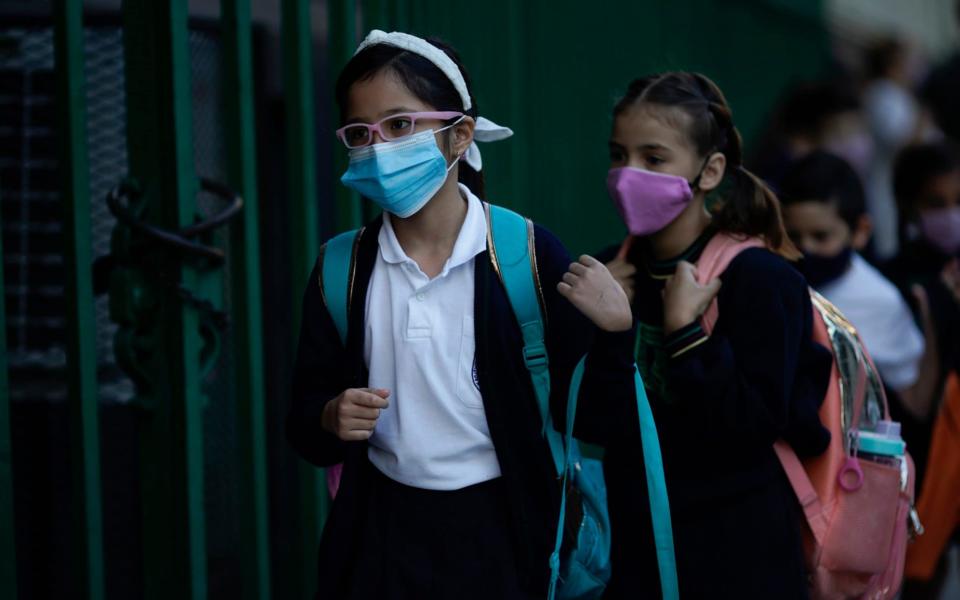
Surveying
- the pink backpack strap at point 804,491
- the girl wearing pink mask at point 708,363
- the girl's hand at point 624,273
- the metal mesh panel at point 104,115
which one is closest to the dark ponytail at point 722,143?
the girl wearing pink mask at point 708,363

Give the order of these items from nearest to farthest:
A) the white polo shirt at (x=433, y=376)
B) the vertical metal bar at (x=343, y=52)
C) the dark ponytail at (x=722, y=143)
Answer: the white polo shirt at (x=433, y=376)
the dark ponytail at (x=722, y=143)
the vertical metal bar at (x=343, y=52)

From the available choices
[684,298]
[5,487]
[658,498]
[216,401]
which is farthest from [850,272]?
[5,487]

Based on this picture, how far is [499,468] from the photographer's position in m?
2.43

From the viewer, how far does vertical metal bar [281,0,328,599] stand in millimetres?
3725

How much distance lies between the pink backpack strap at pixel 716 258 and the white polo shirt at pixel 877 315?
3.78 ft

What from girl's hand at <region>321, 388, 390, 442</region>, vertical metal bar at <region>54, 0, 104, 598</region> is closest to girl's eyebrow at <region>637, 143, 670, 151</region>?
girl's hand at <region>321, 388, 390, 442</region>

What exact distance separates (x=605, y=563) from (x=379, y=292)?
745mm

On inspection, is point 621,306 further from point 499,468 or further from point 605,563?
point 605,563

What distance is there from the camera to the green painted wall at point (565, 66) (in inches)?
182

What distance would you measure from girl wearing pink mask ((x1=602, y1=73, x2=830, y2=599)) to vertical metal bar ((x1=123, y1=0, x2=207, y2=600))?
1091 millimetres

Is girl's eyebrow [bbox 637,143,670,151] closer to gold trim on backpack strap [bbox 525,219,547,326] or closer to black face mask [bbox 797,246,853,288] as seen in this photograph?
gold trim on backpack strap [bbox 525,219,547,326]

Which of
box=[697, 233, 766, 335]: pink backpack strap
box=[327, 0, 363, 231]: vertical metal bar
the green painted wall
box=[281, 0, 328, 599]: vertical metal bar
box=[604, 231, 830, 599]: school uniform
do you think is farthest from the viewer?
the green painted wall

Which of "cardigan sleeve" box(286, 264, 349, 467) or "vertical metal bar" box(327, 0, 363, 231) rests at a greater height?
"vertical metal bar" box(327, 0, 363, 231)

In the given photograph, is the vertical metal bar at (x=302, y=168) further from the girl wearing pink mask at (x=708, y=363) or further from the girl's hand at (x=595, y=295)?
the girl's hand at (x=595, y=295)
